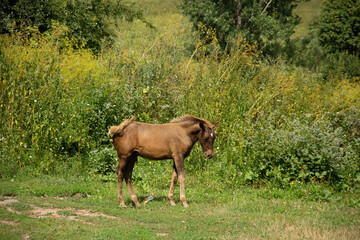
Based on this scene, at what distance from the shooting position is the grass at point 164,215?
6449 millimetres

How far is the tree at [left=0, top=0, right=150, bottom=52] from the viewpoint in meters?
18.7

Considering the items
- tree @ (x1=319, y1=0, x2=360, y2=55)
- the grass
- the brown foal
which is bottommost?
the grass

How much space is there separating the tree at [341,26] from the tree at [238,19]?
6.56 m

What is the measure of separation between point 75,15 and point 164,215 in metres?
16.7

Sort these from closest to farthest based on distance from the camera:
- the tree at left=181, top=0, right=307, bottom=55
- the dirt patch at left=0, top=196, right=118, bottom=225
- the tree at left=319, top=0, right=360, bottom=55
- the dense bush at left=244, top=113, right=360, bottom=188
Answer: the dirt patch at left=0, top=196, right=118, bottom=225
the dense bush at left=244, top=113, right=360, bottom=188
the tree at left=181, top=0, right=307, bottom=55
the tree at left=319, top=0, right=360, bottom=55

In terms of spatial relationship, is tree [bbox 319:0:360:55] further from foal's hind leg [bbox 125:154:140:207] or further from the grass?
foal's hind leg [bbox 125:154:140:207]

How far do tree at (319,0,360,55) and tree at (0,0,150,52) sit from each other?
17.2m

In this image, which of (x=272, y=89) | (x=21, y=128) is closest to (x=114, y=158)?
(x=21, y=128)

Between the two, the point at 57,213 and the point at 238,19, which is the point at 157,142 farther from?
the point at 238,19

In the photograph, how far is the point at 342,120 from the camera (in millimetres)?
12305

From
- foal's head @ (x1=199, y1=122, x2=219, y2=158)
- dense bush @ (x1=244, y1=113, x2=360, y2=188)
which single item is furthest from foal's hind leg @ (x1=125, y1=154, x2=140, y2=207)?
dense bush @ (x1=244, y1=113, x2=360, y2=188)

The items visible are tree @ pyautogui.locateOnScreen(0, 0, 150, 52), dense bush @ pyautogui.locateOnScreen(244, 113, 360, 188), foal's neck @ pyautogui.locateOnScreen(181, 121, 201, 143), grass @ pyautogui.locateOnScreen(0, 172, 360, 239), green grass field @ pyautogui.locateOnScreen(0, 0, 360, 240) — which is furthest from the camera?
tree @ pyautogui.locateOnScreen(0, 0, 150, 52)

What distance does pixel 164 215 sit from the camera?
763 cm

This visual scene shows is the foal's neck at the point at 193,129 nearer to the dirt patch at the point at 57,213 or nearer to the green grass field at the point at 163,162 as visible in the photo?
the green grass field at the point at 163,162
